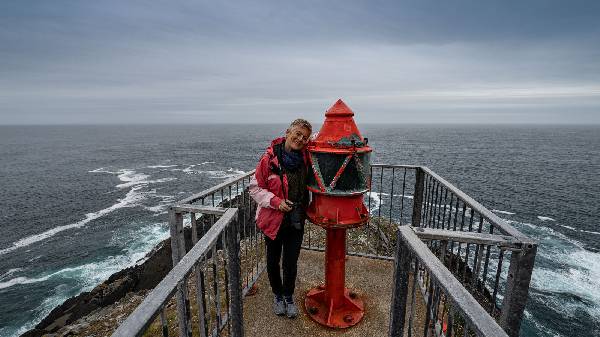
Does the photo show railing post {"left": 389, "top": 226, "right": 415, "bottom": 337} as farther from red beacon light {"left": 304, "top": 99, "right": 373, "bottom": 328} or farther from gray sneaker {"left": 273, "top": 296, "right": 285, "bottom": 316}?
gray sneaker {"left": 273, "top": 296, "right": 285, "bottom": 316}

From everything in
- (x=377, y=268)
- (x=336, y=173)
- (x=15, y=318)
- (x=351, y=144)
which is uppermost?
(x=351, y=144)

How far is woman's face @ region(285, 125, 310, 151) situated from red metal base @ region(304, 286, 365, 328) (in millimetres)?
2420

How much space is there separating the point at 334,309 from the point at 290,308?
2.14ft

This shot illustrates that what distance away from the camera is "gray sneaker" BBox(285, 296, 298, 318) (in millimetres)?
4770

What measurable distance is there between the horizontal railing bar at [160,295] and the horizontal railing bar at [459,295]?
5.13ft

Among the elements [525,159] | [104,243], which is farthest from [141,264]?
[525,159]

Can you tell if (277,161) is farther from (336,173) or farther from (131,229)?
(131,229)

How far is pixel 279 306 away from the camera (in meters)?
4.84

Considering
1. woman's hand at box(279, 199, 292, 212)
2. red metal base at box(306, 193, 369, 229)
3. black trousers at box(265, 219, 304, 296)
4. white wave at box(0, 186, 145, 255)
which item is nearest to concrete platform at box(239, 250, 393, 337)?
black trousers at box(265, 219, 304, 296)

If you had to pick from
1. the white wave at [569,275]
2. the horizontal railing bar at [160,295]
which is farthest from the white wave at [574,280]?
the horizontal railing bar at [160,295]

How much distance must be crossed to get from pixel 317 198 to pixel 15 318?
24731 millimetres

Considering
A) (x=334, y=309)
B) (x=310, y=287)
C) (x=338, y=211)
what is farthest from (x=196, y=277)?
(x=310, y=287)

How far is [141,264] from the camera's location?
23922mm

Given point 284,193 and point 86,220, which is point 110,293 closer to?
point 86,220
